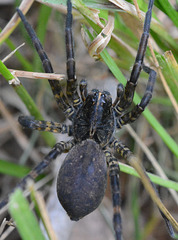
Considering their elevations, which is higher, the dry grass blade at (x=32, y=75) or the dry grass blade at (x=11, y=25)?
the dry grass blade at (x=11, y=25)

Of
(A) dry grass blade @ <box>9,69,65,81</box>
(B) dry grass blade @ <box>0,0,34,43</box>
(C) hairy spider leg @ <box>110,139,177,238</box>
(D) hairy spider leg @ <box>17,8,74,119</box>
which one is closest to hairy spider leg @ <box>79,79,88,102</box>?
(D) hairy spider leg @ <box>17,8,74,119</box>

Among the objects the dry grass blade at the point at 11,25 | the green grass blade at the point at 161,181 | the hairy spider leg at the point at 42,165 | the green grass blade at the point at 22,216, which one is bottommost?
the green grass blade at the point at 161,181

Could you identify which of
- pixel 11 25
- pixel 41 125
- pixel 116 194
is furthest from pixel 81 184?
pixel 11 25

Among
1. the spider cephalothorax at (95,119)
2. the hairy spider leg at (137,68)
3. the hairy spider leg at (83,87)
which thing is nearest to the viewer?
the hairy spider leg at (137,68)

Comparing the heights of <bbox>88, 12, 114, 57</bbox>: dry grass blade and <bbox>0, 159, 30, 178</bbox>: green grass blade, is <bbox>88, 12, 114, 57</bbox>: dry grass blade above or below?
above

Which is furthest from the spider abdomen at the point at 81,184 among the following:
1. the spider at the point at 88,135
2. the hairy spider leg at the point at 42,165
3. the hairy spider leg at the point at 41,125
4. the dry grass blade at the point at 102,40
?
the dry grass blade at the point at 102,40

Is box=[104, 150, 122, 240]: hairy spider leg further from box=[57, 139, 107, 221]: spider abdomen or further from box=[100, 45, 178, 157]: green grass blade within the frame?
box=[100, 45, 178, 157]: green grass blade

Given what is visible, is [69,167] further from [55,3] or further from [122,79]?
[55,3]

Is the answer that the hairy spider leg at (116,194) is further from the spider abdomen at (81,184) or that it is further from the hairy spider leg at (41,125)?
the hairy spider leg at (41,125)
